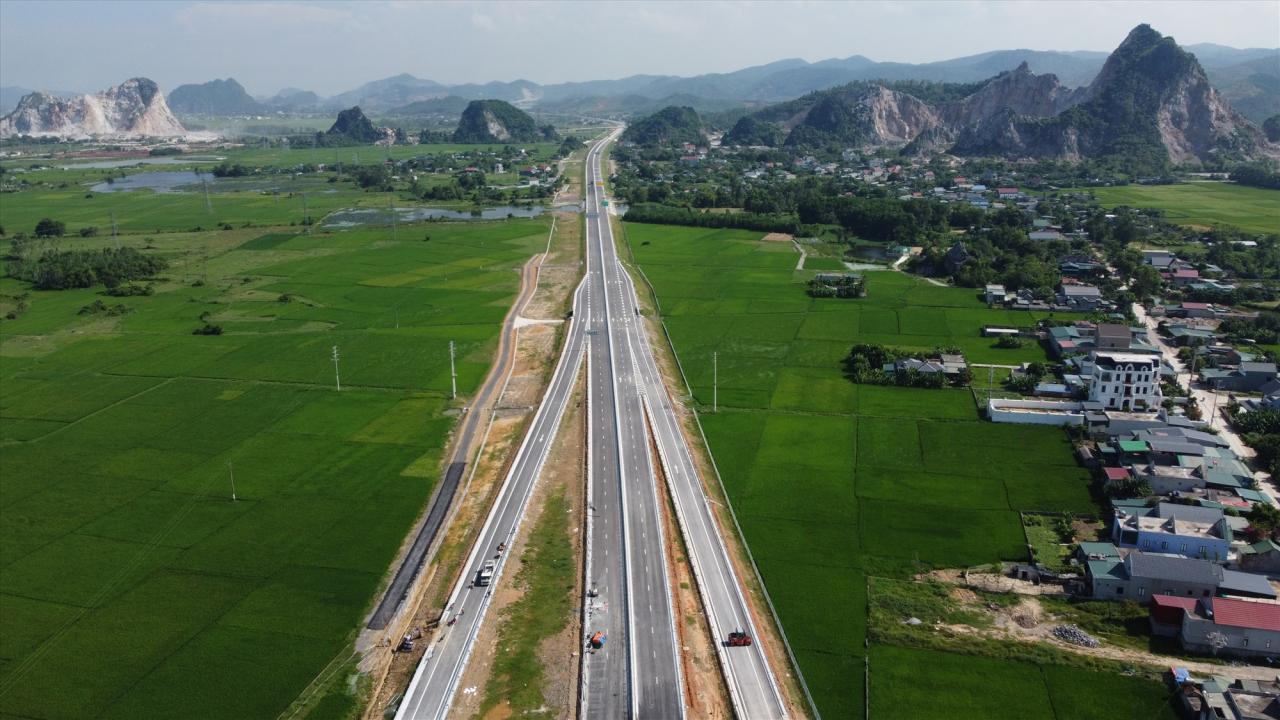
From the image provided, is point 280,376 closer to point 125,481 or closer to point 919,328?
point 125,481

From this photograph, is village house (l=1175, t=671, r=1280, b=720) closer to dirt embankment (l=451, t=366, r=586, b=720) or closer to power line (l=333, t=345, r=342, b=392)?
dirt embankment (l=451, t=366, r=586, b=720)

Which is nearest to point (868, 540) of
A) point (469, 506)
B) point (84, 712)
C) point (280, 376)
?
point (469, 506)

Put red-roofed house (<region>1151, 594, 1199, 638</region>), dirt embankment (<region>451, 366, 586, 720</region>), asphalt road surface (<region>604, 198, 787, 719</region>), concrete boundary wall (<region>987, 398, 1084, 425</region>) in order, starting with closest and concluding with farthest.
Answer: dirt embankment (<region>451, 366, 586, 720</region>)
asphalt road surface (<region>604, 198, 787, 719</region>)
red-roofed house (<region>1151, 594, 1199, 638</region>)
concrete boundary wall (<region>987, 398, 1084, 425</region>)

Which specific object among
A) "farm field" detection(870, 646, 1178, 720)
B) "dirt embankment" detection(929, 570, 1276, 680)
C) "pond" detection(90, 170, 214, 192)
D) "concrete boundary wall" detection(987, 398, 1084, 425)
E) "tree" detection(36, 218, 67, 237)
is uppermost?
"pond" detection(90, 170, 214, 192)

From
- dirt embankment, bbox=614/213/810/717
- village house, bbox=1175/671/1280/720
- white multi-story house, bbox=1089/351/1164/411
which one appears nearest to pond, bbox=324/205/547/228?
dirt embankment, bbox=614/213/810/717

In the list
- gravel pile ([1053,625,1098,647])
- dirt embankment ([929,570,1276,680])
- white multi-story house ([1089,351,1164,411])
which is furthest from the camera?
white multi-story house ([1089,351,1164,411])

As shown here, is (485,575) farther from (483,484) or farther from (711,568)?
(483,484)
